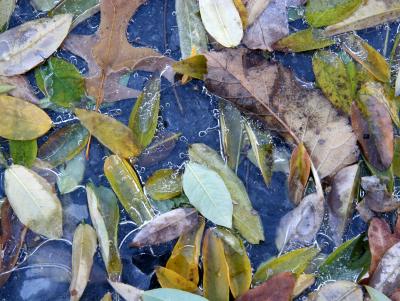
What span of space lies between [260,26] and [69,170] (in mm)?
375

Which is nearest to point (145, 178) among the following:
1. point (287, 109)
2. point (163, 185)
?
point (163, 185)

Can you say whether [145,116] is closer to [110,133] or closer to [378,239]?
[110,133]

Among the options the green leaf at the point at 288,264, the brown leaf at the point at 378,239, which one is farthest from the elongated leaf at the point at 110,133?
the brown leaf at the point at 378,239

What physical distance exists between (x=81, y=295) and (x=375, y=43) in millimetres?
610

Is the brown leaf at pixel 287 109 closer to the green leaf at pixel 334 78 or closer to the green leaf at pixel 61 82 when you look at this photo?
the green leaf at pixel 334 78

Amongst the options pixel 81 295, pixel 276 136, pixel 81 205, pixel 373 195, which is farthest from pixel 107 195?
pixel 373 195

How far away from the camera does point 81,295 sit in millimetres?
881

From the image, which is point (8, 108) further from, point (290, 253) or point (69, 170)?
point (290, 253)

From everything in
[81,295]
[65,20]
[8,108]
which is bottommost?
[81,295]

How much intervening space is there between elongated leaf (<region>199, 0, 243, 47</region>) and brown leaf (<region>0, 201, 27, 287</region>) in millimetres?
414

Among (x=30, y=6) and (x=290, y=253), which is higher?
(x=30, y=6)

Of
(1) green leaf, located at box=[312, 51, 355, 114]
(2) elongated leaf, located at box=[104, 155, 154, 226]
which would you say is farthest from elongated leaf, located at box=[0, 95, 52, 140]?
(1) green leaf, located at box=[312, 51, 355, 114]

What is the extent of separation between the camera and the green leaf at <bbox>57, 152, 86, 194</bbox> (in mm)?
911

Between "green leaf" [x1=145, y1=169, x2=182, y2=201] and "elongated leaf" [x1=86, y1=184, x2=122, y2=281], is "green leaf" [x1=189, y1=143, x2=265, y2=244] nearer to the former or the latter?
"green leaf" [x1=145, y1=169, x2=182, y2=201]
